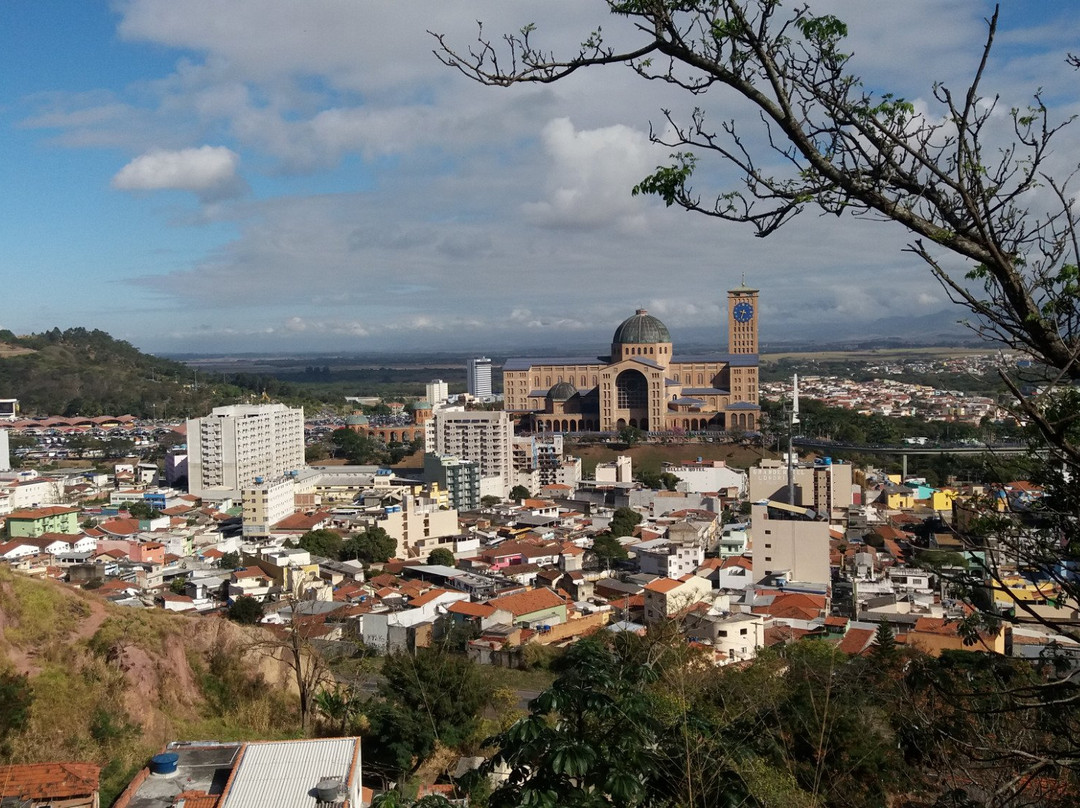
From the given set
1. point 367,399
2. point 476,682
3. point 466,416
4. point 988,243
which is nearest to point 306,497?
point 466,416

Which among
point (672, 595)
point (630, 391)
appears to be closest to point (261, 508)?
point (672, 595)

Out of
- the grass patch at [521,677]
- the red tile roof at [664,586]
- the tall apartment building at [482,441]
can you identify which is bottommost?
the grass patch at [521,677]

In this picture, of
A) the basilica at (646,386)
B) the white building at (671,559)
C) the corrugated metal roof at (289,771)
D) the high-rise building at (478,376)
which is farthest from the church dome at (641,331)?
the high-rise building at (478,376)

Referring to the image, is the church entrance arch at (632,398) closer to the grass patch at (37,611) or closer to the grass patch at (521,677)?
the grass patch at (521,677)

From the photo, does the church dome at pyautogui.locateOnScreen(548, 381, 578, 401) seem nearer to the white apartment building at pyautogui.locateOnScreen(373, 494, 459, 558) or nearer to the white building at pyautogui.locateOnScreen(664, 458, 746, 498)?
the white building at pyautogui.locateOnScreen(664, 458, 746, 498)

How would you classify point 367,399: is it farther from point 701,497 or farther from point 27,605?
point 27,605

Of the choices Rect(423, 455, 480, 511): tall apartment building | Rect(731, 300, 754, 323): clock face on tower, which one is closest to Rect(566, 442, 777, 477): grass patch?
Rect(423, 455, 480, 511): tall apartment building

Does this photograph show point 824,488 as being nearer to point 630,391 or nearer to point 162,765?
point 630,391
